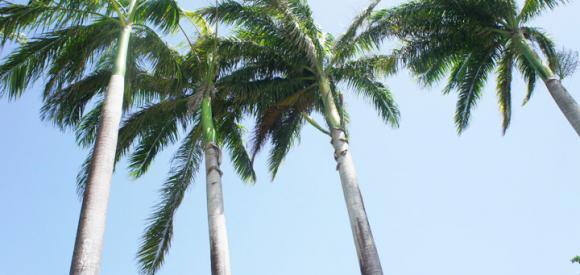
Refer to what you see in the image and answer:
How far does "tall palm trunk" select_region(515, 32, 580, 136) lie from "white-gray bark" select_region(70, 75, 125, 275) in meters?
10.5

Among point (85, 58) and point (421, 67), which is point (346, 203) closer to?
point (421, 67)

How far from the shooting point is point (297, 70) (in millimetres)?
15320

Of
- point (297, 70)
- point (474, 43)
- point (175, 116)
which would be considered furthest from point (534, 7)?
point (175, 116)

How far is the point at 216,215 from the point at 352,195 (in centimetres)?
312

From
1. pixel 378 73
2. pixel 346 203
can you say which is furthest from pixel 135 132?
pixel 378 73

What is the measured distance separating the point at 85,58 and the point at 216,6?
3.86 meters

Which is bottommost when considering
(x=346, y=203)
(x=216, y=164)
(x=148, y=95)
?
(x=346, y=203)

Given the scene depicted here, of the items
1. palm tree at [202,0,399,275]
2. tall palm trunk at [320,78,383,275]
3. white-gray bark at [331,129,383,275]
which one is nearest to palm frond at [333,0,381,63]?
palm tree at [202,0,399,275]

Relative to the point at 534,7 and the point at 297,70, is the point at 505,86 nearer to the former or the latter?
the point at 534,7

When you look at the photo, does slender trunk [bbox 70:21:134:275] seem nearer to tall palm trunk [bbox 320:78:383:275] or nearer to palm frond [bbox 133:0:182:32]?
palm frond [bbox 133:0:182:32]

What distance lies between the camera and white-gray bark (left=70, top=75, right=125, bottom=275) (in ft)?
23.7

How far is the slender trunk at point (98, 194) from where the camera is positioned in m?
7.25

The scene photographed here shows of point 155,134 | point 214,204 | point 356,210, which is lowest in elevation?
point 356,210

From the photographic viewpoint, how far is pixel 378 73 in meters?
15.8
